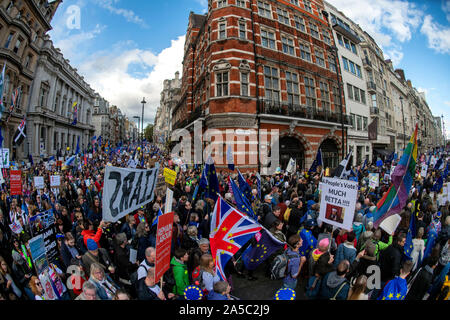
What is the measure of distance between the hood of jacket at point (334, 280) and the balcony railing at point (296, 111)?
49.2ft

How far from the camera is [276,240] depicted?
14.3 feet

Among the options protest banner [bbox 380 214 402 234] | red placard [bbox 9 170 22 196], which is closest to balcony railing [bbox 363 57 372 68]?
protest banner [bbox 380 214 402 234]

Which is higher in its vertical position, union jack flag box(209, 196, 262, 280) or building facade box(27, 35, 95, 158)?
building facade box(27, 35, 95, 158)

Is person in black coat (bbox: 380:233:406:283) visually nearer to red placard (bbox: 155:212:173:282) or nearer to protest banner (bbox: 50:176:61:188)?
red placard (bbox: 155:212:173:282)

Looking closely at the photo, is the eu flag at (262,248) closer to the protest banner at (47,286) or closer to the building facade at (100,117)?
the protest banner at (47,286)

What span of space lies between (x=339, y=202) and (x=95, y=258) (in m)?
4.90

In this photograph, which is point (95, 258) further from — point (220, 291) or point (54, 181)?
point (54, 181)

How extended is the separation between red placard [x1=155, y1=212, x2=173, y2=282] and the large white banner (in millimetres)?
918

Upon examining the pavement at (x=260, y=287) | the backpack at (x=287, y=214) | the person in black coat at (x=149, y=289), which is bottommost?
the pavement at (x=260, y=287)

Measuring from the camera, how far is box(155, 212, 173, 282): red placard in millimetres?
3059

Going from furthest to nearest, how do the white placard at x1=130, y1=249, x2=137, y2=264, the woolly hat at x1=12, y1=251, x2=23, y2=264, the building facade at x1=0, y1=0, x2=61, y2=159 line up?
the building facade at x1=0, y1=0, x2=61, y2=159 → the white placard at x1=130, y1=249, x2=137, y2=264 → the woolly hat at x1=12, y1=251, x2=23, y2=264

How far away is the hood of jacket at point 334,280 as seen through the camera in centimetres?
324

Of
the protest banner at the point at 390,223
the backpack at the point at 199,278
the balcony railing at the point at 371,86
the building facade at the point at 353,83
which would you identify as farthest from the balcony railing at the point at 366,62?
the backpack at the point at 199,278

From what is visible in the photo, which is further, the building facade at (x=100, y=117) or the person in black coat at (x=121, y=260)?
the building facade at (x=100, y=117)
